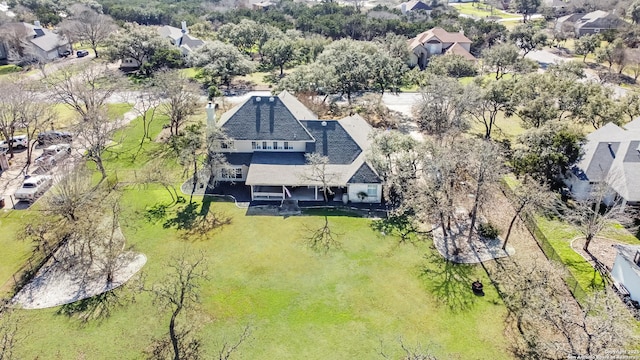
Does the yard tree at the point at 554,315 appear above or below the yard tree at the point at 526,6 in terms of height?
below

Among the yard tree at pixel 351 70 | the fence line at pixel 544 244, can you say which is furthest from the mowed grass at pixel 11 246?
the yard tree at pixel 351 70

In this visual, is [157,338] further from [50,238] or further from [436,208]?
[436,208]

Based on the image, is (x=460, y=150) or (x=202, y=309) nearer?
(x=202, y=309)

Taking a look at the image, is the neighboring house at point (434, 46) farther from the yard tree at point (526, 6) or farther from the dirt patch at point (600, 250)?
the yard tree at point (526, 6)

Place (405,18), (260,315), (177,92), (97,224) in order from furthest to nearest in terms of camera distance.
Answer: (405,18), (177,92), (97,224), (260,315)

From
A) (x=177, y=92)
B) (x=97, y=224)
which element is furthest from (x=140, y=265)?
(x=177, y=92)

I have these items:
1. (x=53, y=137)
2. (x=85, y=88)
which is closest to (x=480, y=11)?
(x=85, y=88)
